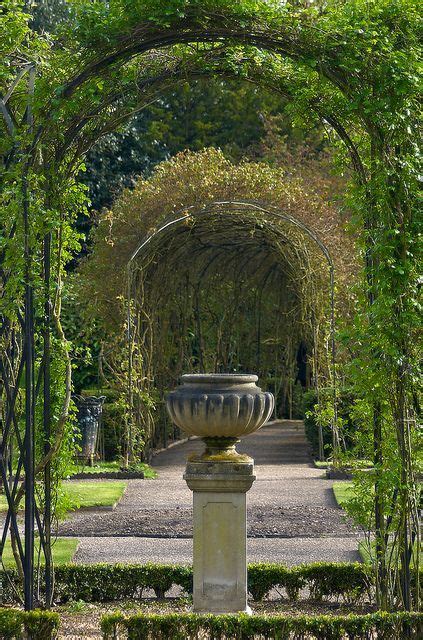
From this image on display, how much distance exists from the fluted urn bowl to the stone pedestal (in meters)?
0.20

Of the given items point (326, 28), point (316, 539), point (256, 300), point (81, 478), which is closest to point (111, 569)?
point (316, 539)

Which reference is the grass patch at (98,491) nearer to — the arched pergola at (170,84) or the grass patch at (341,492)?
the grass patch at (341,492)

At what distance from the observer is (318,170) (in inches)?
913

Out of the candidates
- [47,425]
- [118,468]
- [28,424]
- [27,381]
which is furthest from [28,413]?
[118,468]

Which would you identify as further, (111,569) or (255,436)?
(255,436)

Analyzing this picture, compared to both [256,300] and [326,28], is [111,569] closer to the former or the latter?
[326,28]

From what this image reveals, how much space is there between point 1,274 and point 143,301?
31.0ft

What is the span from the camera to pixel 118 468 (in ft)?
48.5

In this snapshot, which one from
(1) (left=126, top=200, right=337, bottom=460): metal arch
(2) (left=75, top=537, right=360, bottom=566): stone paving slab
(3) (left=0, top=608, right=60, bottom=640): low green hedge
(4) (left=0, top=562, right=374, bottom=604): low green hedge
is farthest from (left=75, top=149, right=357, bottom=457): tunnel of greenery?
(3) (left=0, top=608, right=60, bottom=640): low green hedge

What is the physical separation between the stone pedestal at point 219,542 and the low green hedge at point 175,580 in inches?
47.9

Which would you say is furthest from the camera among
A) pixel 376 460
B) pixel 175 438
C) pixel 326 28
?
pixel 175 438

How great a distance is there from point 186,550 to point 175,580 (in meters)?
1.95

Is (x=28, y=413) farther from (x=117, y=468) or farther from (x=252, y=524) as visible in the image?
(x=117, y=468)

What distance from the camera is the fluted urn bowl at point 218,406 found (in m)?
5.67
